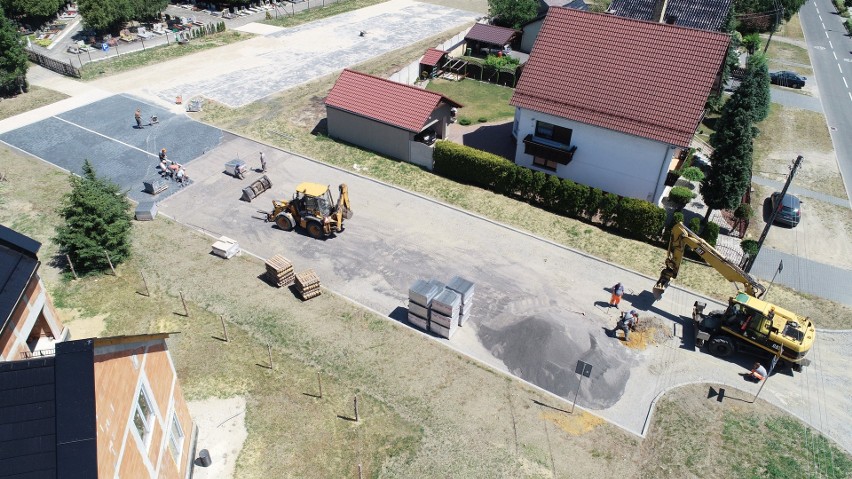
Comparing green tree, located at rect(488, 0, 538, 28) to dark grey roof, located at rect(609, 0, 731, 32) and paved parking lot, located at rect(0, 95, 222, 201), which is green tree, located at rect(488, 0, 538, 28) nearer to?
dark grey roof, located at rect(609, 0, 731, 32)

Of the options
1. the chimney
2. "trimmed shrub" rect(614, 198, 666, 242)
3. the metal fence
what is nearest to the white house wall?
"trimmed shrub" rect(614, 198, 666, 242)

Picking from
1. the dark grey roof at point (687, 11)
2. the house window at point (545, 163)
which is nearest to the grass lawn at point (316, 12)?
the dark grey roof at point (687, 11)

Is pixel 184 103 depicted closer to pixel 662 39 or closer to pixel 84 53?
pixel 84 53

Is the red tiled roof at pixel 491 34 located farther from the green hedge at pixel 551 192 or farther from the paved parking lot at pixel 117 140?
the paved parking lot at pixel 117 140

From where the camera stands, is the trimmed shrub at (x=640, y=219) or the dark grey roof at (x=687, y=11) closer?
the trimmed shrub at (x=640, y=219)

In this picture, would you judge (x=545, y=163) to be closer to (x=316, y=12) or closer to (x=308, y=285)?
(x=308, y=285)

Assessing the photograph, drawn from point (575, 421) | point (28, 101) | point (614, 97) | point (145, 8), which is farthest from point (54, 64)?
point (575, 421)
